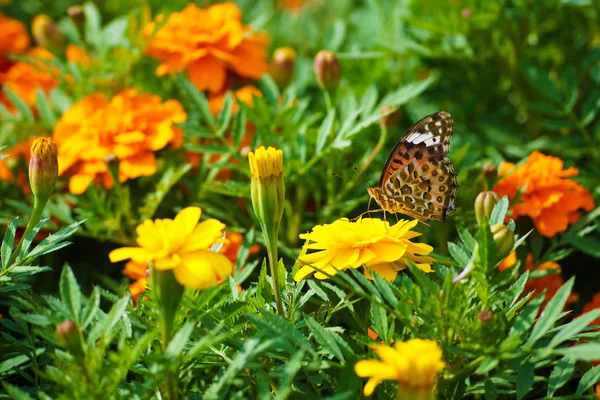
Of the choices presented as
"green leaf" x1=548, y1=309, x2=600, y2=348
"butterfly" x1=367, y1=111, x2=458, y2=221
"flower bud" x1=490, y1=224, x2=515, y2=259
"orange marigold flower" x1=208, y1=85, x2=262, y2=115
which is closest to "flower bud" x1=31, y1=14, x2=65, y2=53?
"orange marigold flower" x1=208, y1=85, x2=262, y2=115

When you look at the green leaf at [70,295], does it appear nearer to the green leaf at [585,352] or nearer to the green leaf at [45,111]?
the green leaf at [585,352]

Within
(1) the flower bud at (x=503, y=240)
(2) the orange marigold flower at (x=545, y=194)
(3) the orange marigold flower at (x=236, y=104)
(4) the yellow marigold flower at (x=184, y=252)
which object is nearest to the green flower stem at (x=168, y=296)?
(4) the yellow marigold flower at (x=184, y=252)

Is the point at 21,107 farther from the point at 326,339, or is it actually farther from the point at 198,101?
the point at 326,339

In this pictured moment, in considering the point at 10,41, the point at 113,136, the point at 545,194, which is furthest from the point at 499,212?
the point at 10,41

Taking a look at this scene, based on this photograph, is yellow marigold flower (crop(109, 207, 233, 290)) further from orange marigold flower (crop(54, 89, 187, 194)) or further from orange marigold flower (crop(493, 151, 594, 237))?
orange marigold flower (crop(493, 151, 594, 237))

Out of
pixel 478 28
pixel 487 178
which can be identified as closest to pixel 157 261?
pixel 487 178
